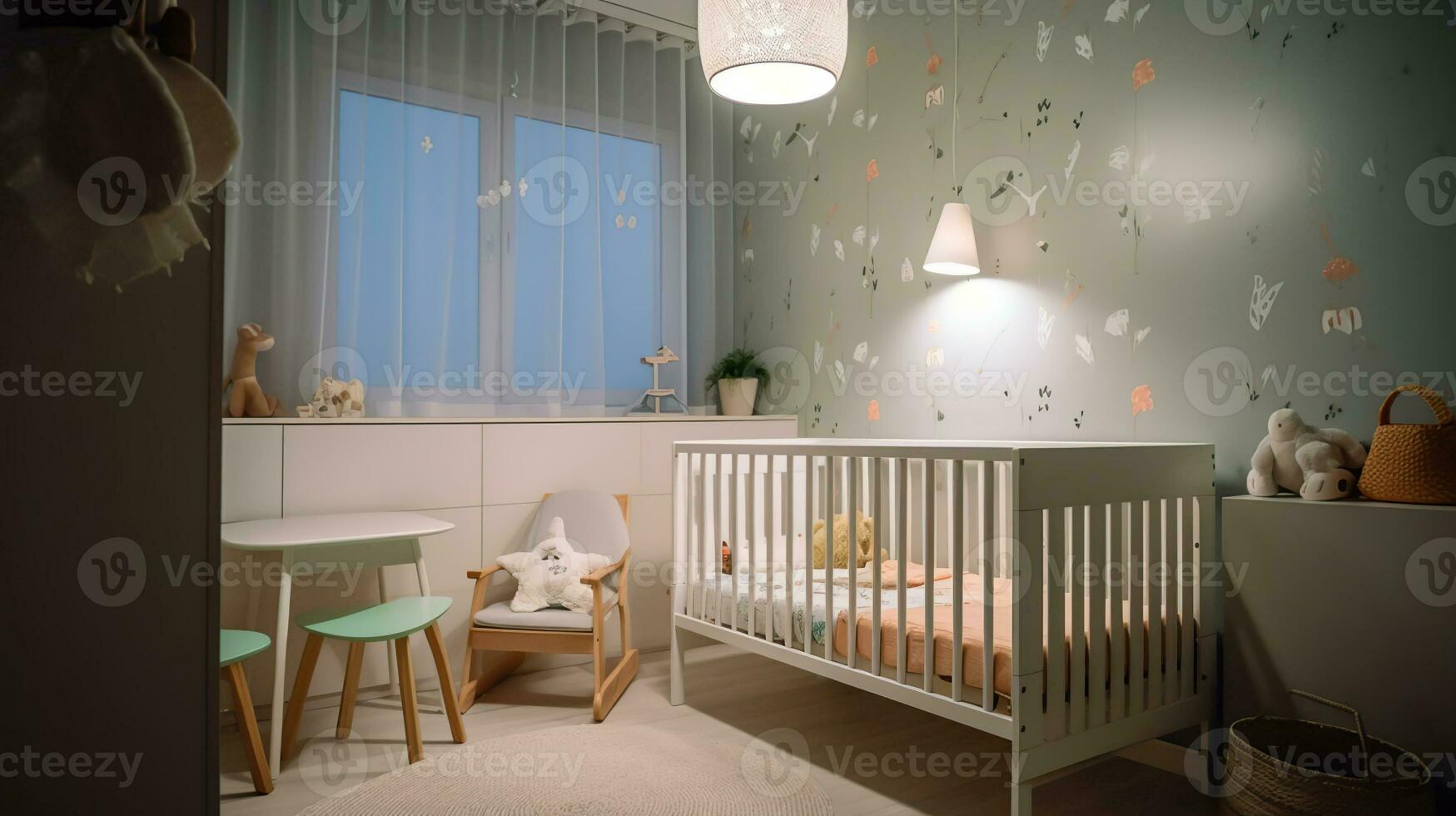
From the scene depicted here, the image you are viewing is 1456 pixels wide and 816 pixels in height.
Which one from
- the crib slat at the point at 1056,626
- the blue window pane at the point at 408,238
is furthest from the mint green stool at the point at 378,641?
the crib slat at the point at 1056,626

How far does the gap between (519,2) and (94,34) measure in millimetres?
3413

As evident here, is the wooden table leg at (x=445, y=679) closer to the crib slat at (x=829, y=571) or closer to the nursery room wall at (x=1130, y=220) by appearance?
the crib slat at (x=829, y=571)

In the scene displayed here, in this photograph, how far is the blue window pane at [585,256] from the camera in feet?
12.1

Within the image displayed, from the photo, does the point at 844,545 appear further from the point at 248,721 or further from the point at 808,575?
the point at 248,721

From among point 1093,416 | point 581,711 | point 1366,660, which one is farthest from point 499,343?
point 1366,660

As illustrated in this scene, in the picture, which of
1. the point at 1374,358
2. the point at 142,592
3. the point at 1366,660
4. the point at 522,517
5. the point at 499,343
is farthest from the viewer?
the point at 499,343

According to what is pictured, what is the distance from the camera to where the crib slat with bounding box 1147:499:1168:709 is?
6.59 feet

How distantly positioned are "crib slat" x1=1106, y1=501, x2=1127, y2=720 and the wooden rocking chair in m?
1.52

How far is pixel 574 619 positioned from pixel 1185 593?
70.5 inches

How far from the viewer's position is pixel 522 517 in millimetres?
3260

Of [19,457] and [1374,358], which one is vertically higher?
[1374,358]

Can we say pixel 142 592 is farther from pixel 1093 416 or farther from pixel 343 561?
pixel 1093 416

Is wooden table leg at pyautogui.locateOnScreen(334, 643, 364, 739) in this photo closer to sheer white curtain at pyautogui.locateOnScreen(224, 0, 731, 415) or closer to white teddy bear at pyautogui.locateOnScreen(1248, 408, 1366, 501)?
sheer white curtain at pyautogui.locateOnScreen(224, 0, 731, 415)

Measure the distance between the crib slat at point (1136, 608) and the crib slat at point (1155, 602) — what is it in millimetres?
15
